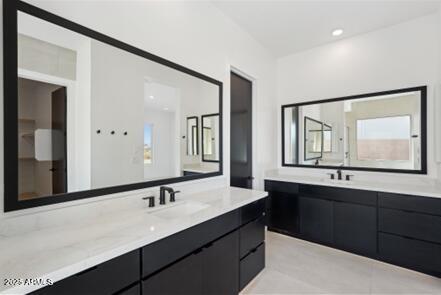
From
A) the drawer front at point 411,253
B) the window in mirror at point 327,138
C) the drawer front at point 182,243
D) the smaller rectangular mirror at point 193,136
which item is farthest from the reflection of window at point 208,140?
the drawer front at point 411,253

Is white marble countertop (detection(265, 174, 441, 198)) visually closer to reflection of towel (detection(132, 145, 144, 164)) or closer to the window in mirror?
the window in mirror

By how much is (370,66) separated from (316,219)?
7.26ft

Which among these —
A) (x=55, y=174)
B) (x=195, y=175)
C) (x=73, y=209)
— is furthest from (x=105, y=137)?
(x=195, y=175)

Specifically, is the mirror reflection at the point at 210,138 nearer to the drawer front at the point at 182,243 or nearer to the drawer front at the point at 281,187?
the drawer front at the point at 182,243

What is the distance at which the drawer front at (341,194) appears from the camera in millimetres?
2459

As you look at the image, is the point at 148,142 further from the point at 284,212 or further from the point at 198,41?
the point at 284,212

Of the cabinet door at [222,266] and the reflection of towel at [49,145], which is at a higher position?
the reflection of towel at [49,145]

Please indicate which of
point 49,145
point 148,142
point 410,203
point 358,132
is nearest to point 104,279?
point 49,145

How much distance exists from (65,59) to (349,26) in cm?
320

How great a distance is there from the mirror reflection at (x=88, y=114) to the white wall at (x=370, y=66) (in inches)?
90.2

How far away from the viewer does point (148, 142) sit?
1.79 meters

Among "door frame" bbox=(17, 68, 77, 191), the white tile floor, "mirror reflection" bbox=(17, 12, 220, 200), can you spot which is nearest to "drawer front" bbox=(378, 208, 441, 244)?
the white tile floor

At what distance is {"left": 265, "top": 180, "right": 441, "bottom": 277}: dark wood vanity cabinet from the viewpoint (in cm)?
213

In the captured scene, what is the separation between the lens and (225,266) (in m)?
1.63
